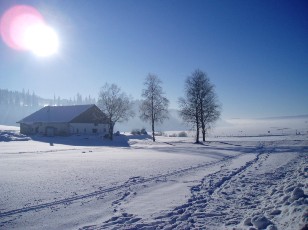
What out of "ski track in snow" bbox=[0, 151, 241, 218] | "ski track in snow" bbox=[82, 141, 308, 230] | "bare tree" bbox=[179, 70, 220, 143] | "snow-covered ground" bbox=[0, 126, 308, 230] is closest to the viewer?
"ski track in snow" bbox=[82, 141, 308, 230]

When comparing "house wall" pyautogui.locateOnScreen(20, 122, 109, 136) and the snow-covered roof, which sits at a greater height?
the snow-covered roof

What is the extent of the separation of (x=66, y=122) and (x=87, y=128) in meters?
5.20

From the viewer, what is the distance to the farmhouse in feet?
200

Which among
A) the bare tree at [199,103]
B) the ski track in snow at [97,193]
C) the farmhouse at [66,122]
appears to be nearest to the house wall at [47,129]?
the farmhouse at [66,122]

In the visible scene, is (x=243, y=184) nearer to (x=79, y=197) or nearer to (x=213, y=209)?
(x=213, y=209)

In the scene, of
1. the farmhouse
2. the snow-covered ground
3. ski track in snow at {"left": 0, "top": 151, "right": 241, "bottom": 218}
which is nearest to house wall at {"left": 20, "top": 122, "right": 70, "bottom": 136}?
the farmhouse

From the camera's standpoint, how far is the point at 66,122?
2367 inches

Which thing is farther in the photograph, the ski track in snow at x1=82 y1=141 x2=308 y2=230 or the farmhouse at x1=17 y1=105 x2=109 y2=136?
the farmhouse at x1=17 y1=105 x2=109 y2=136

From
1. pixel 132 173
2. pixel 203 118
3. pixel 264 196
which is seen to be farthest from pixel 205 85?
pixel 264 196

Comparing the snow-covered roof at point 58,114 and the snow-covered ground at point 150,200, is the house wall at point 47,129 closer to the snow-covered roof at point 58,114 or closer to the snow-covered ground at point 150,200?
the snow-covered roof at point 58,114

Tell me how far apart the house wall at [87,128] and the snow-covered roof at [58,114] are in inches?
79.1

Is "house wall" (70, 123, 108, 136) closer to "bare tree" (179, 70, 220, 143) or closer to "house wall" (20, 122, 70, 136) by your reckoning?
"house wall" (20, 122, 70, 136)

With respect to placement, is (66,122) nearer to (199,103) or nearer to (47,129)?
(47,129)

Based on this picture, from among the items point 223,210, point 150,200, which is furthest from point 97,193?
point 223,210
